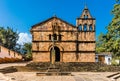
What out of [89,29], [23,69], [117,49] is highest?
[89,29]

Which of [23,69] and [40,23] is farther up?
[40,23]

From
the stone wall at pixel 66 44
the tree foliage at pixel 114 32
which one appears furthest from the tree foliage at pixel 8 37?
the tree foliage at pixel 114 32

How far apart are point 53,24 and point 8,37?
4714 cm

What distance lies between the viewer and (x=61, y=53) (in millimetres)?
41812

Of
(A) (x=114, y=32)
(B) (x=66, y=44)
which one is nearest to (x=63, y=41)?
(B) (x=66, y=44)

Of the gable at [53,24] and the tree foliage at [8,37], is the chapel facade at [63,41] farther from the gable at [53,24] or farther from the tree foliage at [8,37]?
the tree foliage at [8,37]

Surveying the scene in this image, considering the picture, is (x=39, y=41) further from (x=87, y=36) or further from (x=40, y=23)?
(x=87, y=36)

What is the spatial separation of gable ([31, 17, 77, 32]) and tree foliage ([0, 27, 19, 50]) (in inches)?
1766

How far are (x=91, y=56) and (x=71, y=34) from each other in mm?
4353

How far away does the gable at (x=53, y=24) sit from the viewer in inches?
1644

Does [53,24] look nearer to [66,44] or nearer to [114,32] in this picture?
[66,44]

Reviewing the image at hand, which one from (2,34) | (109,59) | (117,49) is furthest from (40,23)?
(2,34)

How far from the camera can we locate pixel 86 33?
4184cm

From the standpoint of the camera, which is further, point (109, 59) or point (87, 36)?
point (109, 59)
